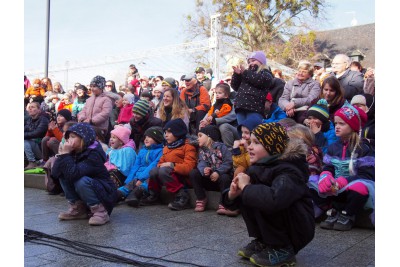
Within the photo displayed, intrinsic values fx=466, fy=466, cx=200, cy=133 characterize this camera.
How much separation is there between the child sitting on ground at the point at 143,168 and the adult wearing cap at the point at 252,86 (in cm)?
129

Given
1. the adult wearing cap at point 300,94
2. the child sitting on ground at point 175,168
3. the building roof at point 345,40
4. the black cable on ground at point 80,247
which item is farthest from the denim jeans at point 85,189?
the building roof at point 345,40

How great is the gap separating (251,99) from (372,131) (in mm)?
1679

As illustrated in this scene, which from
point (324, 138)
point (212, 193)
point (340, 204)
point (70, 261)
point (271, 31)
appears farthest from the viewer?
point (271, 31)

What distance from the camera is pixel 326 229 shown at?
4820 millimetres

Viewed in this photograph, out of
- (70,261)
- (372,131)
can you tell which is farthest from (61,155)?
(372,131)

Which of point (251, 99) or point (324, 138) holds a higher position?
point (251, 99)

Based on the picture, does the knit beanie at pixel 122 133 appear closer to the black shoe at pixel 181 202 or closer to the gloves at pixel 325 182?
the black shoe at pixel 181 202

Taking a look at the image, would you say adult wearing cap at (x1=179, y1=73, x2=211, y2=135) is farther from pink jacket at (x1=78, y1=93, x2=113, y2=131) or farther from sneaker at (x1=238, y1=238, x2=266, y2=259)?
sneaker at (x1=238, y1=238, x2=266, y2=259)

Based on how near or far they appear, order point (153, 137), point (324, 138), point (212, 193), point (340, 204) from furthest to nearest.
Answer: point (153, 137) → point (212, 193) → point (324, 138) → point (340, 204)

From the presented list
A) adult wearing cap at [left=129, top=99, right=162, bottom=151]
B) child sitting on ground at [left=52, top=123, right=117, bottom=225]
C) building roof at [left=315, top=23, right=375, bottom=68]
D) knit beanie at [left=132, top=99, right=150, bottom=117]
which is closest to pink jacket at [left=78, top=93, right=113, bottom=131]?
adult wearing cap at [left=129, top=99, right=162, bottom=151]

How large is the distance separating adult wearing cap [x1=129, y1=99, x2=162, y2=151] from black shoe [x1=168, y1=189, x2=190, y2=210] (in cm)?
175

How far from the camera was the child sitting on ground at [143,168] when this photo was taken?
20.9ft

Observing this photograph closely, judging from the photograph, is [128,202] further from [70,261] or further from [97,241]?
[70,261]

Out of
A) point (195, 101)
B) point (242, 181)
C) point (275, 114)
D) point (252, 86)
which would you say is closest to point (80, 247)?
point (242, 181)
